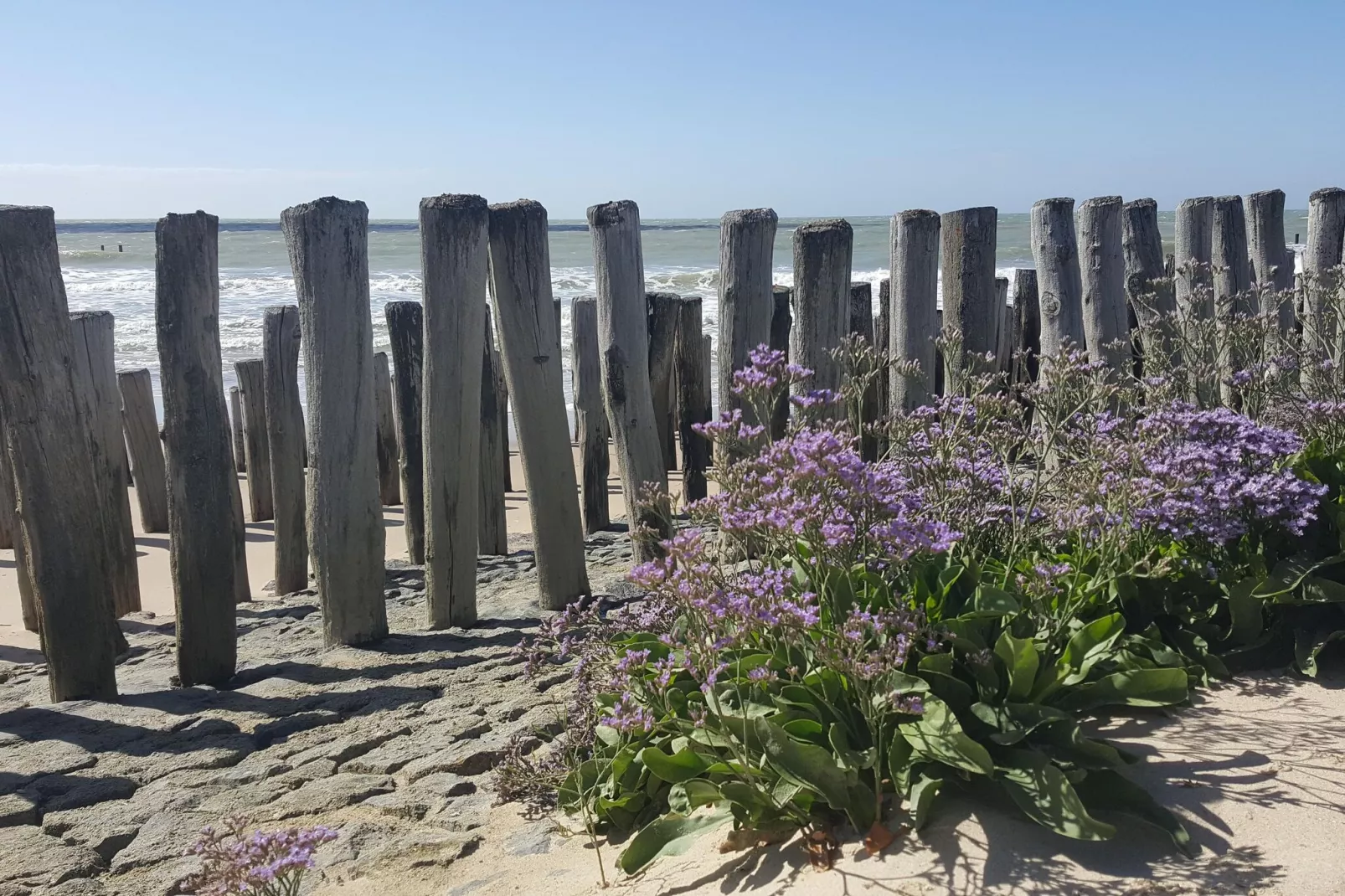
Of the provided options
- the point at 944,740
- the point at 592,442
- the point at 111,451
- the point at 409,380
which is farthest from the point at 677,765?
the point at 111,451

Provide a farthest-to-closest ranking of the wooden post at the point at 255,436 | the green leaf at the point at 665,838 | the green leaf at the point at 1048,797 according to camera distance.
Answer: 1. the wooden post at the point at 255,436
2. the green leaf at the point at 665,838
3. the green leaf at the point at 1048,797

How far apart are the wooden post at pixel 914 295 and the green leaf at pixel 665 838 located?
3.44 meters

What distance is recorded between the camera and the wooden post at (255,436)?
9141 millimetres

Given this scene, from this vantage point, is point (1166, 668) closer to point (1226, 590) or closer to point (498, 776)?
point (1226, 590)

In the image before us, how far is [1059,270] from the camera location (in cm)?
664

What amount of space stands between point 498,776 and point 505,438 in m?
5.60

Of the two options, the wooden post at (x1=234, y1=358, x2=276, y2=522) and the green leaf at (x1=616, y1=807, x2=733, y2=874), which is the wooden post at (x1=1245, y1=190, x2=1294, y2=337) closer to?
the green leaf at (x1=616, y1=807, x2=733, y2=874)

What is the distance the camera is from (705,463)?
27.6 ft

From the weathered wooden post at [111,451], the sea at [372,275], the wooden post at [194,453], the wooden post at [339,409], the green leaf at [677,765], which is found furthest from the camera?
the sea at [372,275]

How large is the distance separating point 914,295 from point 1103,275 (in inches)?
48.3

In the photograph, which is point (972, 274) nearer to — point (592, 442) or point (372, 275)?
point (592, 442)

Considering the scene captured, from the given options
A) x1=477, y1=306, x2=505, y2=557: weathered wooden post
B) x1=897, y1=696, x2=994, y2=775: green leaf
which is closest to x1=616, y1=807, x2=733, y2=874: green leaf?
x1=897, y1=696, x2=994, y2=775: green leaf

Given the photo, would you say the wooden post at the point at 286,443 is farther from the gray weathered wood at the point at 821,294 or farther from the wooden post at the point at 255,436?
the gray weathered wood at the point at 821,294

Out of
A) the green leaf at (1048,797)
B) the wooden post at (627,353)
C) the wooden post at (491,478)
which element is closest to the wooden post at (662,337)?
the wooden post at (491,478)
